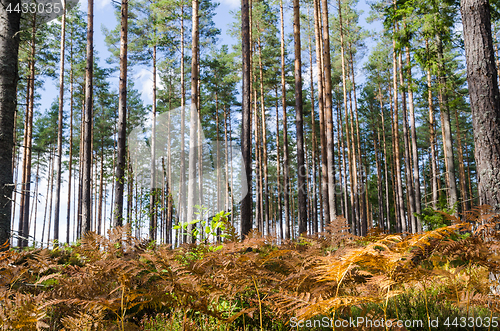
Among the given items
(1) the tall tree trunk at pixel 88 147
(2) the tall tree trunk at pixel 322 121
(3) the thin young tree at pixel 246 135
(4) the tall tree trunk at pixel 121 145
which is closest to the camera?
(3) the thin young tree at pixel 246 135

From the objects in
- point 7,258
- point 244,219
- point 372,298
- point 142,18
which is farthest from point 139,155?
point 372,298

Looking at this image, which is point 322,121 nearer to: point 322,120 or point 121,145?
point 322,120

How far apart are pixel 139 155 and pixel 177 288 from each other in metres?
34.6

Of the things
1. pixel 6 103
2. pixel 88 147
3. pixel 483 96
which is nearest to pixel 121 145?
pixel 88 147

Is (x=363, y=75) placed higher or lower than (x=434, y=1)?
higher

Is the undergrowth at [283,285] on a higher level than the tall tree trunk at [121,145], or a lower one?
lower

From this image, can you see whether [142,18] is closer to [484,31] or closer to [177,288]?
[484,31]

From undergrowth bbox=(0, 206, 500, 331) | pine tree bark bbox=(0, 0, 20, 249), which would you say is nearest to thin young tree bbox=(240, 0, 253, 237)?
pine tree bark bbox=(0, 0, 20, 249)

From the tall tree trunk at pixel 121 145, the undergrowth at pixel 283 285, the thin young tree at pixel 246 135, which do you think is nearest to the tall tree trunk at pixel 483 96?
the undergrowth at pixel 283 285

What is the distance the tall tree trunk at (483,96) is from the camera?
153 inches

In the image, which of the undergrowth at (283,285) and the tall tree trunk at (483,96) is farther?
the tall tree trunk at (483,96)

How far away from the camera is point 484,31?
4.29m

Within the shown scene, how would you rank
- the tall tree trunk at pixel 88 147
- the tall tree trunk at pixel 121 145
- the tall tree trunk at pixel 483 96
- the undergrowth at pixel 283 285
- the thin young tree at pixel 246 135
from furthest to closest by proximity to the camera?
1. the tall tree trunk at pixel 88 147
2. the tall tree trunk at pixel 121 145
3. the thin young tree at pixel 246 135
4. the tall tree trunk at pixel 483 96
5. the undergrowth at pixel 283 285

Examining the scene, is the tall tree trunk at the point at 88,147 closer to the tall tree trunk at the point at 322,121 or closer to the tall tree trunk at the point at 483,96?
the tall tree trunk at the point at 322,121
